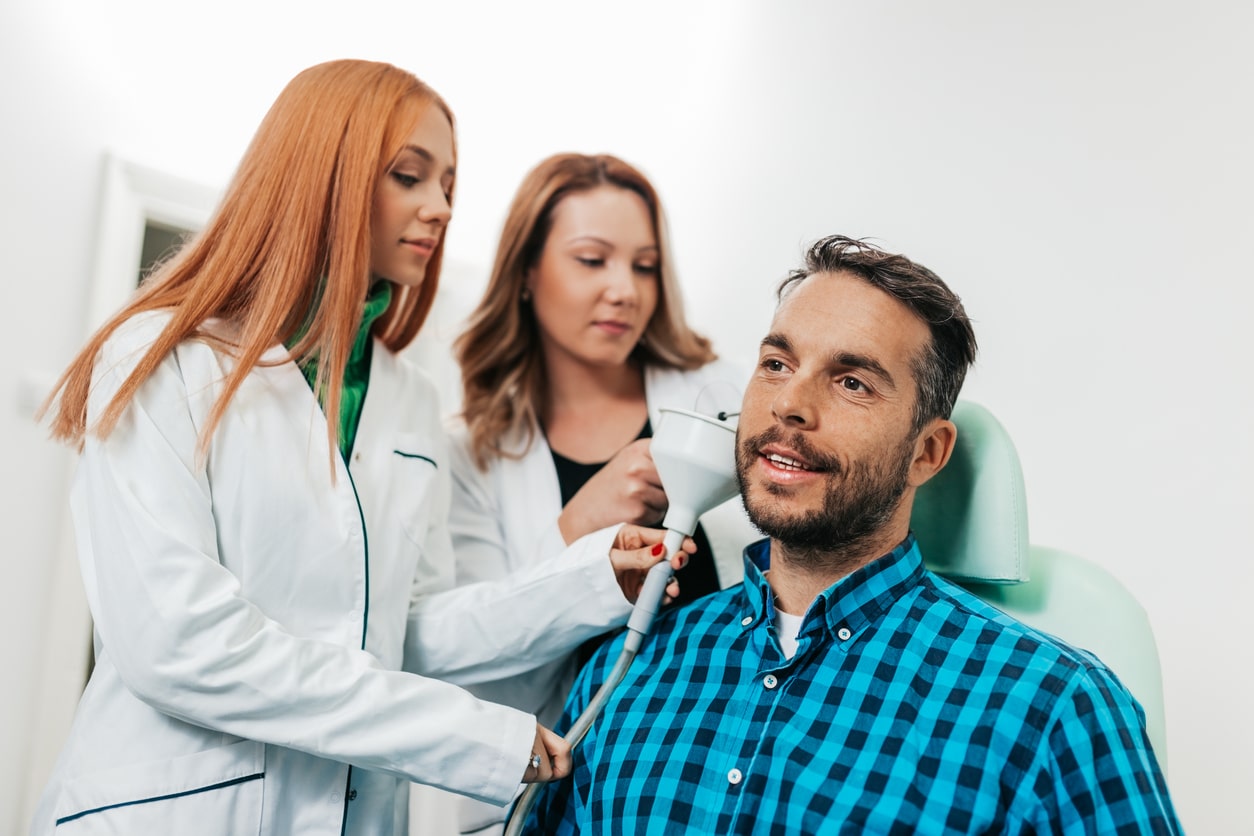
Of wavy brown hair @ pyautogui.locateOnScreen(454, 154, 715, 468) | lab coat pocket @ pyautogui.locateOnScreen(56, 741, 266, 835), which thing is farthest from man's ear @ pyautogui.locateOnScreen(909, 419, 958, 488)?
lab coat pocket @ pyautogui.locateOnScreen(56, 741, 266, 835)

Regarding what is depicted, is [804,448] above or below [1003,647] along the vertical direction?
above

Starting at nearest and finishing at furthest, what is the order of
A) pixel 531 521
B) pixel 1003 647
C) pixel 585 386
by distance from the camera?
1. pixel 1003 647
2. pixel 531 521
3. pixel 585 386

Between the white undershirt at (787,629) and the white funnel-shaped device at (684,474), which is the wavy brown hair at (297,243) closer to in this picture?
the white funnel-shaped device at (684,474)

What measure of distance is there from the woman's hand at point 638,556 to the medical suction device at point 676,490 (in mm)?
21

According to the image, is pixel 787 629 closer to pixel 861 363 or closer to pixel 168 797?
pixel 861 363

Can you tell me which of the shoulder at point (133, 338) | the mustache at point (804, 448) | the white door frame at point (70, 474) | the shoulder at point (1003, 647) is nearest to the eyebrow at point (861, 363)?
the mustache at point (804, 448)

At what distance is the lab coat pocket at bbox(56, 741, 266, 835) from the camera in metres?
1.17

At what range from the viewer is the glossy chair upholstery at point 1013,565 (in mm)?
1156

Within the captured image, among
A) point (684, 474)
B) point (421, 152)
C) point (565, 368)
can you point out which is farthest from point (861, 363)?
point (565, 368)

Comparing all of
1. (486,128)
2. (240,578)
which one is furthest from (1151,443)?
(486,128)

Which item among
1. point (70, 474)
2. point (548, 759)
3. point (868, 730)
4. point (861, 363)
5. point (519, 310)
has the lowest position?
point (70, 474)

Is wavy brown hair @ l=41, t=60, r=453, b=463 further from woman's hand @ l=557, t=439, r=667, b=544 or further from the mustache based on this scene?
the mustache

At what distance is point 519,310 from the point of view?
1899 millimetres

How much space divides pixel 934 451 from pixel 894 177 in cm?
90
